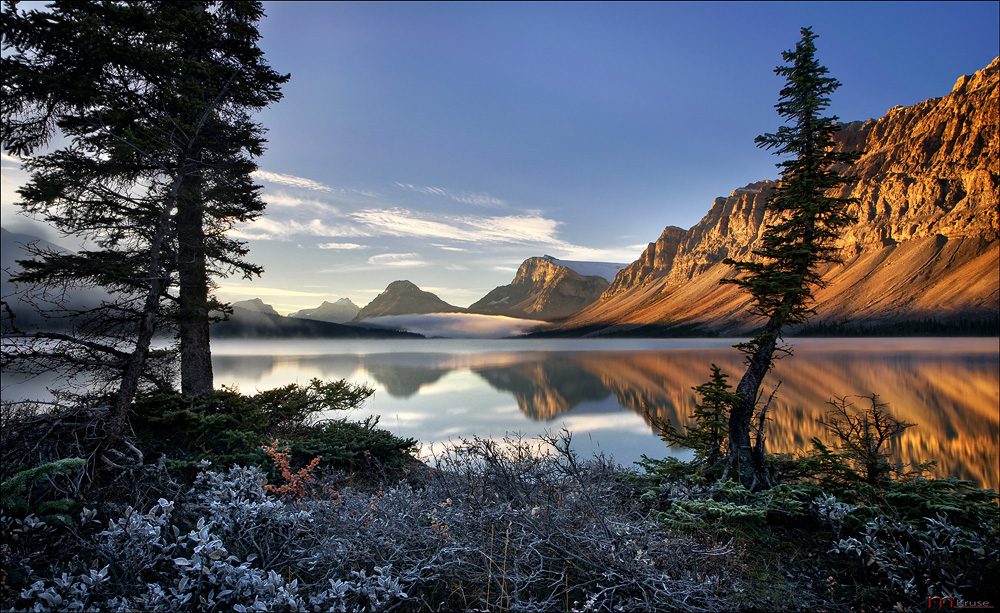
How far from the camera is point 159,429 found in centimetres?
721

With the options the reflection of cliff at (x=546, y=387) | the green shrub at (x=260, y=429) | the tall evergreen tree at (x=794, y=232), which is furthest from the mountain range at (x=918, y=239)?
the green shrub at (x=260, y=429)

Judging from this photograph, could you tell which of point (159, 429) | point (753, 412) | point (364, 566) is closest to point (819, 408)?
point (753, 412)

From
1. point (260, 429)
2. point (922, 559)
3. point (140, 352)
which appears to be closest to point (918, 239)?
point (922, 559)

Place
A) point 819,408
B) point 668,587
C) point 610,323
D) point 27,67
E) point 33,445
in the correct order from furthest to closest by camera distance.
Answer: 1. point 610,323
2. point 819,408
3. point 27,67
4. point 33,445
5. point 668,587

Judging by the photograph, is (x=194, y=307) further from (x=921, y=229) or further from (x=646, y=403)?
(x=921, y=229)

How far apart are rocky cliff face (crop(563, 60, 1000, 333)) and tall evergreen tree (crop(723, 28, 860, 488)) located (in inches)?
5277

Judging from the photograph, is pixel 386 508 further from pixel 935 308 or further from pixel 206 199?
pixel 935 308

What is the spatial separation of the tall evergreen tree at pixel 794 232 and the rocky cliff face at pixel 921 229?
13404 centimetres

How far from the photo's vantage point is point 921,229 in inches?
5271

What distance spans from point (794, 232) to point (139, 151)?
10.7m

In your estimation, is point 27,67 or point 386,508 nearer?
point 386,508

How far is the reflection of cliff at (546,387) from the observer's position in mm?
20188

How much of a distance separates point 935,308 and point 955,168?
236 ft

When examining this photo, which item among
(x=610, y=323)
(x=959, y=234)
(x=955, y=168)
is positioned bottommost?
(x=610, y=323)
